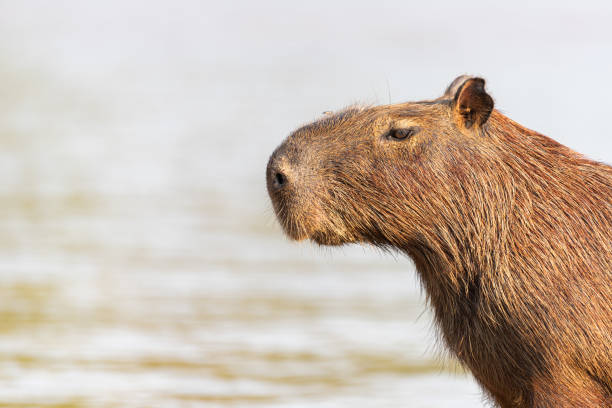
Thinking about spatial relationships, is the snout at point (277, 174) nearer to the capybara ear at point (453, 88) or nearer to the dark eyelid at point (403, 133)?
the dark eyelid at point (403, 133)

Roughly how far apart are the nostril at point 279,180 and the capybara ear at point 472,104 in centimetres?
79

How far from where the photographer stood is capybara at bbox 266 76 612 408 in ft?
17.4

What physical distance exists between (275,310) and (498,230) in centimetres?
490

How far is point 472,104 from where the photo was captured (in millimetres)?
5449

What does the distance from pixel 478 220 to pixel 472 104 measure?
496mm

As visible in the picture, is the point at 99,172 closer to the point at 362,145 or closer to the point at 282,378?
the point at 282,378

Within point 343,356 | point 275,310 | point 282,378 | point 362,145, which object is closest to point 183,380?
point 282,378

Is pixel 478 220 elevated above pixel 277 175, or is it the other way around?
pixel 277 175

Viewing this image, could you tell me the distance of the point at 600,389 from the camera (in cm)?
534

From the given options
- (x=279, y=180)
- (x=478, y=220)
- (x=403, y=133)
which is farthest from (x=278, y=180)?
(x=478, y=220)

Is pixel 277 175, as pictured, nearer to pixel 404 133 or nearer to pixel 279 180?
pixel 279 180

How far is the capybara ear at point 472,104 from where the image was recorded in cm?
539

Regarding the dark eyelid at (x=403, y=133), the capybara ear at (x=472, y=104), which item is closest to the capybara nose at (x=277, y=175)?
the dark eyelid at (x=403, y=133)

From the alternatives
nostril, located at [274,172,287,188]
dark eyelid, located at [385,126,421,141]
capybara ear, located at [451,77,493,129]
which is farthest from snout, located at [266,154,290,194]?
capybara ear, located at [451,77,493,129]
